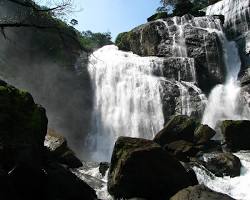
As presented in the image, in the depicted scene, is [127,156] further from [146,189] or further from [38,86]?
[38,86]

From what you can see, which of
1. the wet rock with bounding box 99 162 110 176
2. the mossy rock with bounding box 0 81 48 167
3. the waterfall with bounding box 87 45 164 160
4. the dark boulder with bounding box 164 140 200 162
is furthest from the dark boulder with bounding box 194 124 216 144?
the mossy rock with bounding box 0 81 48 167

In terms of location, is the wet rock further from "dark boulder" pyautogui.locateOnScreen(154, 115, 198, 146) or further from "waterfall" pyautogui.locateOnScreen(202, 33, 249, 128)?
"waterfall" pyautogui.locateOnScreen(202, 33, 249, 128)

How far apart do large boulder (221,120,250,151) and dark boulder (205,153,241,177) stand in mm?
3661

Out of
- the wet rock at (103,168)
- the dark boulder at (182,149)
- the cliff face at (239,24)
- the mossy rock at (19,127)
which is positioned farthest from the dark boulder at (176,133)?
the cliff face at (239,24)

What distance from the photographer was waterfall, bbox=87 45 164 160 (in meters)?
32.3

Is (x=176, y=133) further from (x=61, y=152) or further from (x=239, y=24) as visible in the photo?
(x=239, y=24)

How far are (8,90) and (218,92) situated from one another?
23.4 metres

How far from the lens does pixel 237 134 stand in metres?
23.9

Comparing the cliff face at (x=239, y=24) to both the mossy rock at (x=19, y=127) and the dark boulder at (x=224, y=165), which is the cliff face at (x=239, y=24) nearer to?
the dark boulder at (x=224, y=165)

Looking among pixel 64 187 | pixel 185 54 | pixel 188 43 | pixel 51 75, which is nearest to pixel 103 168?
pixel 64 187

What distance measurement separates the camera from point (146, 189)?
14898 mm

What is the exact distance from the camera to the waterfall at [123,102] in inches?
1271

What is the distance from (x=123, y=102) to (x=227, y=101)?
8.96 meters

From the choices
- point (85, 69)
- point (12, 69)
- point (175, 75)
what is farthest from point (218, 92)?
point (12, 69)
